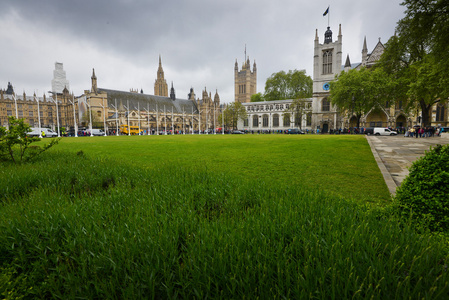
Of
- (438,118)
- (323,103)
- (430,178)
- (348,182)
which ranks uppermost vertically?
(323,103)

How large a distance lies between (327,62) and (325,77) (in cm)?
430

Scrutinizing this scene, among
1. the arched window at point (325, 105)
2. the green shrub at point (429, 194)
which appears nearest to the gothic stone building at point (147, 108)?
the arched window at point (325, 105)

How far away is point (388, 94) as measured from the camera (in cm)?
3225

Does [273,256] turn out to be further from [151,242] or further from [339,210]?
[339,210]

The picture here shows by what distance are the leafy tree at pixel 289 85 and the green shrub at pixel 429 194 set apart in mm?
78681

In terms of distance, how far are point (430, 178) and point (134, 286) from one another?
12.1 feet

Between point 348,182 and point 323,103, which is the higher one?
point 323,103

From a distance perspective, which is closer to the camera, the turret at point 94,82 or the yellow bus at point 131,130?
the yellow bus at point 131,130

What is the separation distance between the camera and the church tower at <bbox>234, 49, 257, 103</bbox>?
12756 cm

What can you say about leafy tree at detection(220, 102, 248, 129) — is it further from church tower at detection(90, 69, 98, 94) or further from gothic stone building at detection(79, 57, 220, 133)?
church tower at detection(90, 69, 98, 94)

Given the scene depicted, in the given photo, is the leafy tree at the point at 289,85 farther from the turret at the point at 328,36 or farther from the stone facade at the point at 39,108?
the stone facade at the point at 39,108

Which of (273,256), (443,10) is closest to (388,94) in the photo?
(443,10)

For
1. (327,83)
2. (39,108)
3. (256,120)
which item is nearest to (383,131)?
(327,83)

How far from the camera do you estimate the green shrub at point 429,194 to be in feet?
9.02
